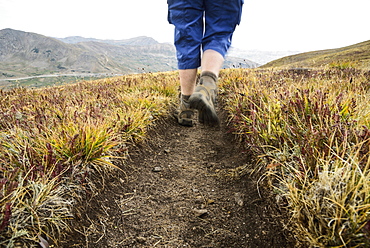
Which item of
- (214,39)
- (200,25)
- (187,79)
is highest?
(200,25)

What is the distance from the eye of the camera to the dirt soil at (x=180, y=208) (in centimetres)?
153

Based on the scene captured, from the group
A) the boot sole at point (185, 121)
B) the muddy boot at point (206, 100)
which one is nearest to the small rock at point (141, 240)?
the muddy boot at point (206, 100)

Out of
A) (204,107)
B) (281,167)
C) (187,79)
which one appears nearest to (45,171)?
(204,107)

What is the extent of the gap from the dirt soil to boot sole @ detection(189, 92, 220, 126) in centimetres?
55

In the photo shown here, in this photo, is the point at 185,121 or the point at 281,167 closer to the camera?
the point at 281,167

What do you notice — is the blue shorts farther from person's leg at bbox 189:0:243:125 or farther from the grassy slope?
the grassy slope

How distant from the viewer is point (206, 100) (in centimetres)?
231

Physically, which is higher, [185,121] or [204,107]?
[204,107]

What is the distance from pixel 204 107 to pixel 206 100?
9 cm

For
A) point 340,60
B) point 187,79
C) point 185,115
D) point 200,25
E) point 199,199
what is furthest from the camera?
point 340,60

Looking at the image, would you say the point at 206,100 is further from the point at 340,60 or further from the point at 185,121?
the point at 340,60

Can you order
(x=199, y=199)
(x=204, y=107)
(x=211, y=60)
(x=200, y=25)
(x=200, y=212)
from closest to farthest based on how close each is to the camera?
(x=200, y=212) → (x=199, y=199) → (x=204, y=107) → (x=211, y=60) → (x=200, y=25)

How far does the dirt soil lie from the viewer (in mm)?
1530

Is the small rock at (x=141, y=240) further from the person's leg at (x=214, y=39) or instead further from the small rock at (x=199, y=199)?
the person's leg at (x=214, y=39)
